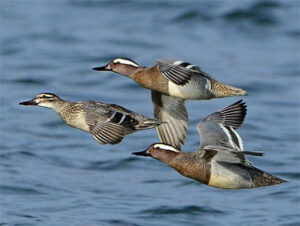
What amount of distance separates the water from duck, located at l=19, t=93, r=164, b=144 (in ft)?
9.08

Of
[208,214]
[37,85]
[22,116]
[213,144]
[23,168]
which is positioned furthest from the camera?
[37,85]

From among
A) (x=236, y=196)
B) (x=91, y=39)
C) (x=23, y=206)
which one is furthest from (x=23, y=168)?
(x=91, y=39)

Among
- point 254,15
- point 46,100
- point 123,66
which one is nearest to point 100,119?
point 123,66

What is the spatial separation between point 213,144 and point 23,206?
4631mm

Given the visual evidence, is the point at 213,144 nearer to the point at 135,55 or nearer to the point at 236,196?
the point at 236,196

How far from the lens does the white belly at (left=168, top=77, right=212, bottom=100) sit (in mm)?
11094

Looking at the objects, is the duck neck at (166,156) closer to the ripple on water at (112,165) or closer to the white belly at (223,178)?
the white belly at (223,178)

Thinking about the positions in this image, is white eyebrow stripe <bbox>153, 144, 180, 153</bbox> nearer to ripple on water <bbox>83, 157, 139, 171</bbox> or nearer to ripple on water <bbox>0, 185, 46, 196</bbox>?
ripple on water <bbox>0, 185, 46, 196</bbox>

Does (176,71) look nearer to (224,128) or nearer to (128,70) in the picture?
(224,128)

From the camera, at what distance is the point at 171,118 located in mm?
11984

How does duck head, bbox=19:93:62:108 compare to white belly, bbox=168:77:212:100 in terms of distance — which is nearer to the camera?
white belly, bbox=168:77:212:100

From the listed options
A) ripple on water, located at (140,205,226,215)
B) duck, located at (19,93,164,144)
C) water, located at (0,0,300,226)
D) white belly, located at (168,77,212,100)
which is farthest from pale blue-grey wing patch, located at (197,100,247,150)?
ripple on water, located at (140,205,226,215)

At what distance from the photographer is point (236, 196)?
15.6m

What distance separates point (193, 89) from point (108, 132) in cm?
→ 126
